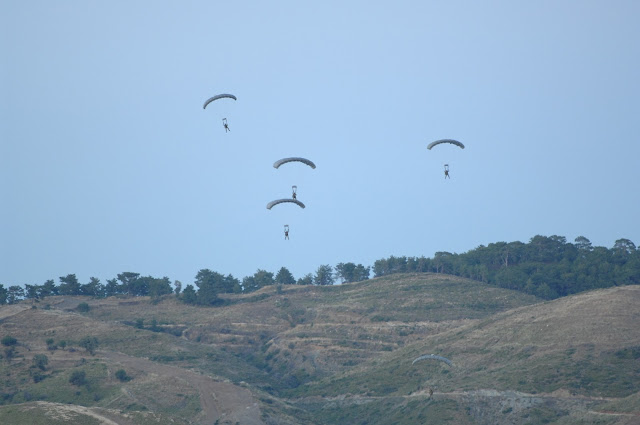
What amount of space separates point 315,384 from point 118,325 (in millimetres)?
33039

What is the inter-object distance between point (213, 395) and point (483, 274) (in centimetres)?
6806

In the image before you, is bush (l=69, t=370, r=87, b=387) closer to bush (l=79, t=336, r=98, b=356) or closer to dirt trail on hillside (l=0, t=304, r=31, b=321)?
bush (l=79, t=336, r=98, b=356)

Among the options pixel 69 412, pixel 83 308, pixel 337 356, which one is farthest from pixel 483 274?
pixel 69 412

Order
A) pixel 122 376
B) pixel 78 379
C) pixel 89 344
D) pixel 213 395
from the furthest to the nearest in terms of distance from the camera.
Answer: pixel 89 344 → pixel 122 376 → pixel 78 379 → pixel 213 395

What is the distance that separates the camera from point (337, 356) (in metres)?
110

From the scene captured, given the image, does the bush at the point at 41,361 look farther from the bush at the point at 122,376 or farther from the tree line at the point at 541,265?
the tree line at the point at 541,265

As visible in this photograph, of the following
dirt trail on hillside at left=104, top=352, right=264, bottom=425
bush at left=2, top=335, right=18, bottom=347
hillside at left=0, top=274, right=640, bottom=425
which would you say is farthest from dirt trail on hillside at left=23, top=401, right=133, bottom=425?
bush at left=2, top=335, right=18, bottom=347

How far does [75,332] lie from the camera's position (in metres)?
112

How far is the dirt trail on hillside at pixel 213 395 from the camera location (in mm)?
80312

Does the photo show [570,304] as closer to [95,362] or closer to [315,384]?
[315,384]

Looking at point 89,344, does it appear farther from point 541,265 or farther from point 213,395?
point 541,265

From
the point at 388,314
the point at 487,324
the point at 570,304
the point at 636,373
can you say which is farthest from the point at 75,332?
the point at 636,373

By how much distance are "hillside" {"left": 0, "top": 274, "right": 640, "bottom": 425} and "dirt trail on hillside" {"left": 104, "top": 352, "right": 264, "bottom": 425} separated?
0.72 feet

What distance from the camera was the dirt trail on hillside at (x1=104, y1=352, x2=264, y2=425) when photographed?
263 feet
